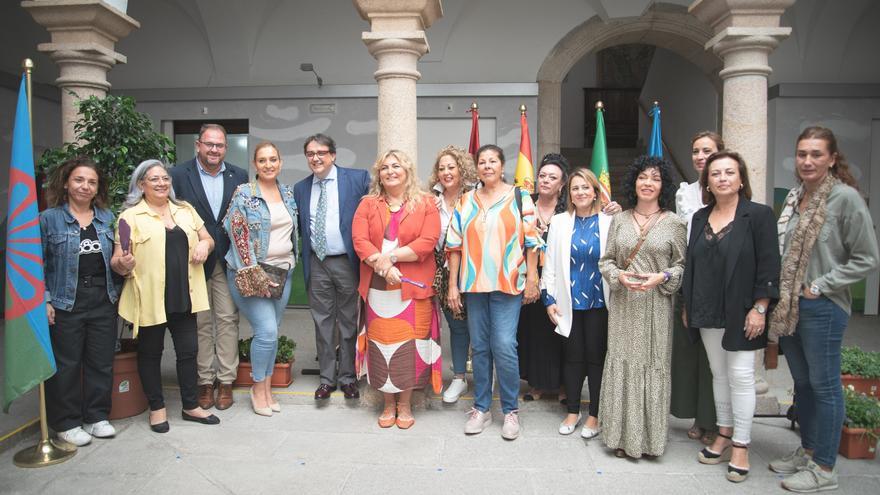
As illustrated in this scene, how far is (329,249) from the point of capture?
3836 millimetres

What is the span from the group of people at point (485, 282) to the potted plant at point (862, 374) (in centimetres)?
109

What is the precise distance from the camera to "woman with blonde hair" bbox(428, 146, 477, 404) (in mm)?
3703

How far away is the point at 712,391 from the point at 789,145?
18.1 ft

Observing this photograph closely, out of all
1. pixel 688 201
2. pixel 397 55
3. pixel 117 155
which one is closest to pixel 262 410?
pixel 117 155

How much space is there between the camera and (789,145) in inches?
296

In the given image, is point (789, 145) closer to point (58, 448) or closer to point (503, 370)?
point (503, 370)

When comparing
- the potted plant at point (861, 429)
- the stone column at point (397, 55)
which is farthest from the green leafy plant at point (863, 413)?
the stone column at point (397, 55)

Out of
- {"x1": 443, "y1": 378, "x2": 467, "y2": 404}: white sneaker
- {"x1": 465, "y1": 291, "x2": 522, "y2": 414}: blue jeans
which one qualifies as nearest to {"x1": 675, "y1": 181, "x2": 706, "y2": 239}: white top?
{"x1": 465, "y1": 291, "x2": 522, "y2": 414}: blue jeans

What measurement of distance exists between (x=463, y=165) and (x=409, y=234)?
1.98 ft

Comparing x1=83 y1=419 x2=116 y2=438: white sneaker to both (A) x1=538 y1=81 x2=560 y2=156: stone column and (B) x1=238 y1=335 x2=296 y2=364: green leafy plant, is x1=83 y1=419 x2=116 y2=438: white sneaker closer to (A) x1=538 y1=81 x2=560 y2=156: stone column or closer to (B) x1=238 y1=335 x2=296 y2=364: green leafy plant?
(B) x1=238 y1=335 x2=296 y2=364: green leafy plant

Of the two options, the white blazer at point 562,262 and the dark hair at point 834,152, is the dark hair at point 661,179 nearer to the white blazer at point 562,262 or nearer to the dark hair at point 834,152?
the white blazer at point 562,262

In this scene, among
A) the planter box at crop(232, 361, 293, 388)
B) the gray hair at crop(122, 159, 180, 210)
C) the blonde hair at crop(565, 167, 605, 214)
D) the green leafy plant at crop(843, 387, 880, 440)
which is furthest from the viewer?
the planter box at crop(232, 361, 293, 388)

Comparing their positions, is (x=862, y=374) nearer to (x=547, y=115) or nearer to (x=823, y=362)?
(x=823, y=362)

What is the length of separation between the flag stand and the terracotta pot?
16.8 inches
